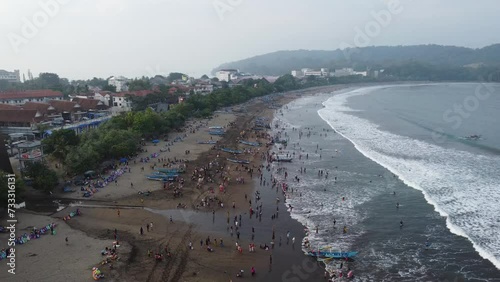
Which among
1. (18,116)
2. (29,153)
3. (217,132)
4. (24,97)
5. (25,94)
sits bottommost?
(217,132)

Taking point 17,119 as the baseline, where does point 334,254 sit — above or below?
below

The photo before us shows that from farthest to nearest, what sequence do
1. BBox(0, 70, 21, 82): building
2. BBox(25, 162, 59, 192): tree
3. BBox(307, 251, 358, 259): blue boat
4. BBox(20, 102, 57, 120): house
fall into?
BBox(0, 70, 21, 82): building
BBox(20, 102, 57, 120): house
BBox(25, 162, 59, 192): tree
BBox(307, 251, 358, 259): blue boat

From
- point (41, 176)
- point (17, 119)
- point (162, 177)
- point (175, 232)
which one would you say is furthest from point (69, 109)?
point (175, 232)

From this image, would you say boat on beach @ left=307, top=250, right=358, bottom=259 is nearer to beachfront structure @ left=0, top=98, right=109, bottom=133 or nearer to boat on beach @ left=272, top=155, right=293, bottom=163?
boat on beach @ left=272, top=155, right=293, bottom=163

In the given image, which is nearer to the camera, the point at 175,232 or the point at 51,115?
the point at 175,232

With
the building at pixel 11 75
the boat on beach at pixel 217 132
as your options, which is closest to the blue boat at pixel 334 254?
the boat on beach at pixel 217 132

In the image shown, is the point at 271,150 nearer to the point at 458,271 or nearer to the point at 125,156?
the point at 125,156

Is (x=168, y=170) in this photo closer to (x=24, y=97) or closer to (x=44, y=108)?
(x=44, y=108)

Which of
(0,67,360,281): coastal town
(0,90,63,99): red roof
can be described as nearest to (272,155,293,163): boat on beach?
(0,67,360,281): coastal town
